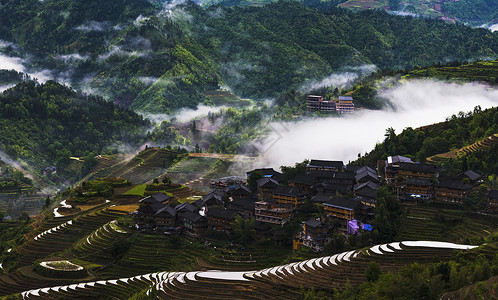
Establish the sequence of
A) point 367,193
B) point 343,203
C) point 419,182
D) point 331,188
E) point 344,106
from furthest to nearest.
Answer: point 344,106 → point 331,188 → point 419,182 → point 367,193 → point 343,203

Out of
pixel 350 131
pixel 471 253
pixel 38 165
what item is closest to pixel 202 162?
pixel 350 131

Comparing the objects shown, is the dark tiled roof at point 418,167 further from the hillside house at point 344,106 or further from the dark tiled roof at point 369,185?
the hillside house at point 344,106

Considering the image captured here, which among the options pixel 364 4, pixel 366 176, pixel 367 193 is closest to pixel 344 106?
pixel 366 176

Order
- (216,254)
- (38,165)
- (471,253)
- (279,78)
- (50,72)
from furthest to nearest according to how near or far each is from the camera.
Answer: (50,72) → (279,78) → (38,165) → (216,254) → (471,253)

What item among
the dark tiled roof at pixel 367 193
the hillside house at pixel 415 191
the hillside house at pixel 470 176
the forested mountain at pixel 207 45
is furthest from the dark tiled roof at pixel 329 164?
the forested mountain at pixel 207 45

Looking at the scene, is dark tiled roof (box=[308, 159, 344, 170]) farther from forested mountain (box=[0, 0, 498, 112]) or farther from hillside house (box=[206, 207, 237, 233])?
forested mountain (box=[0, 0, 498, 112])

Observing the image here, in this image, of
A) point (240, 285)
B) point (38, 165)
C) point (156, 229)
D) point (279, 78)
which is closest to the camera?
point (240, 285)

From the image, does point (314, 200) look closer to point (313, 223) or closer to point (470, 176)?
point (313, 223)

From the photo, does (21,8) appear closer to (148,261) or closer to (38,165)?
(38,165)
